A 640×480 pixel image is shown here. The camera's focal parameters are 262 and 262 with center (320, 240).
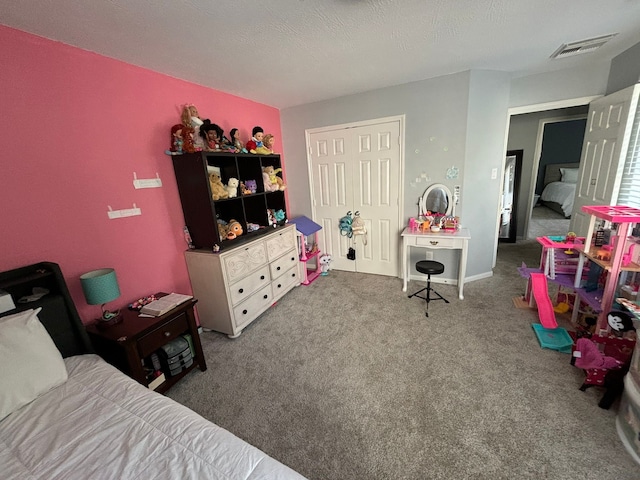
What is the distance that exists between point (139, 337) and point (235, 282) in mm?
858

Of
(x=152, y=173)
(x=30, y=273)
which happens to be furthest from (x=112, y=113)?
(x=30, y=273)

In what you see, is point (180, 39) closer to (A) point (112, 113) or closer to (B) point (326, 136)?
(A) point (112, 113)

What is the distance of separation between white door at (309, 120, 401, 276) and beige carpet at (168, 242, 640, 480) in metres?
1.03

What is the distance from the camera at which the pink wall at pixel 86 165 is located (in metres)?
1.50

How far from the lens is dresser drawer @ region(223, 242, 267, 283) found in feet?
7.65

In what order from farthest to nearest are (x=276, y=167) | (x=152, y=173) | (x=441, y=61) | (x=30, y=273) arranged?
(x=276, y=167) < (x=441, y=61) < (x=152, y=173) < (x=30, y=273)

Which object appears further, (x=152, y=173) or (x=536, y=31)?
(x=152, y=173)

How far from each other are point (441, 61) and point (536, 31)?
0.68 m

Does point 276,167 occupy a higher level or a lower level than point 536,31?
lower

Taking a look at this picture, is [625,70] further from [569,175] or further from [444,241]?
[569,175]

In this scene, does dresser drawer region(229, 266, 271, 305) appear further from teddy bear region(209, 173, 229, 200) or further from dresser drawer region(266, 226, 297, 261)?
teddy bear region(209, 173, 229, 200)

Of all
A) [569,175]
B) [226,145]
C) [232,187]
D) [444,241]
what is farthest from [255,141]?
[569,175]

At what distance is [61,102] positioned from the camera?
1662 millimetres

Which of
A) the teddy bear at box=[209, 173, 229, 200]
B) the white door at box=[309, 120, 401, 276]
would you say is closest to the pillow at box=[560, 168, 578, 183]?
the white door at box=[309, 120, 401, 276]
